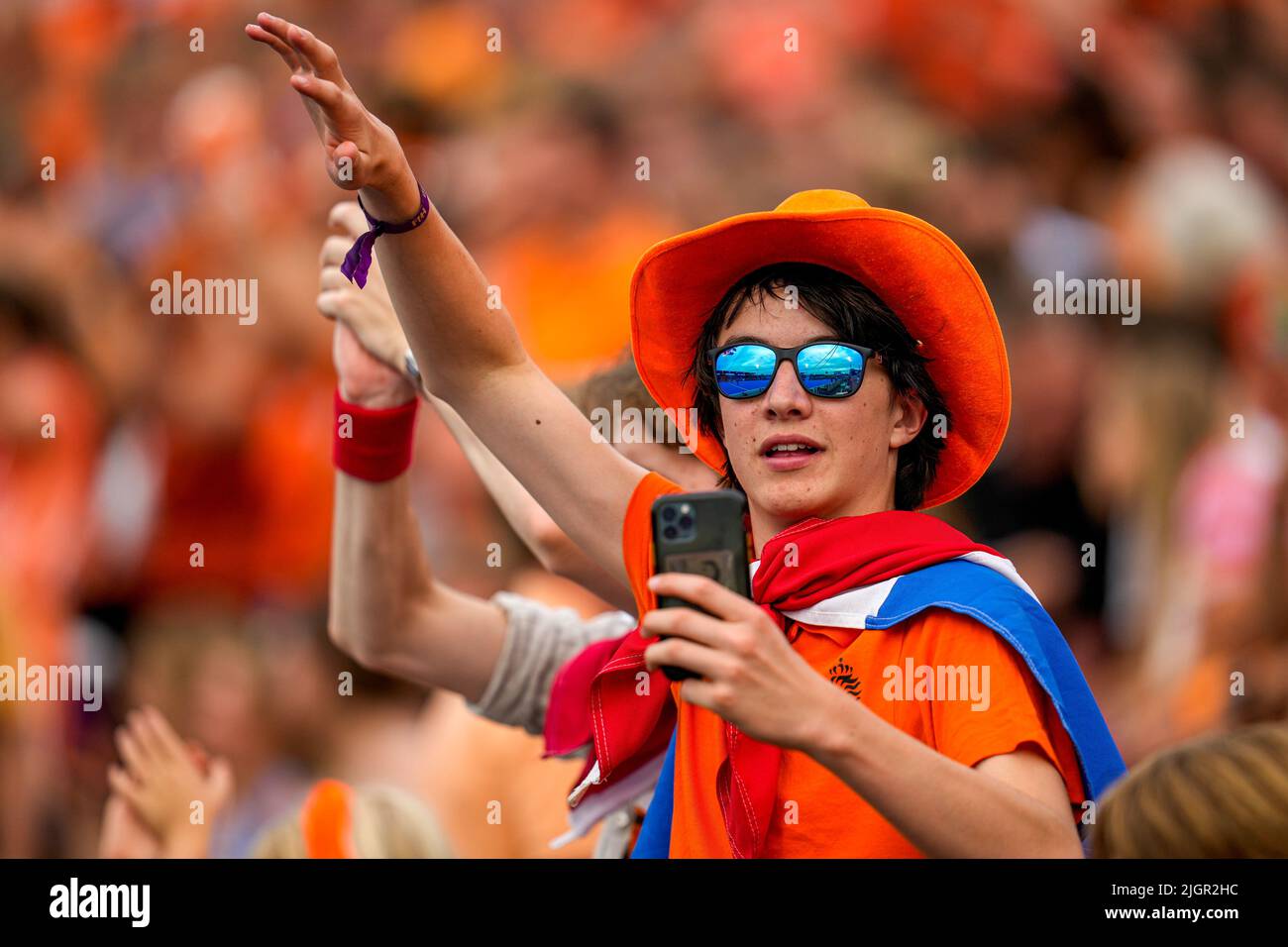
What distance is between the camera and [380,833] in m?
2.68

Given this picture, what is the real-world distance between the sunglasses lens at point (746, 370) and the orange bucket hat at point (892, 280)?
0.15 meters

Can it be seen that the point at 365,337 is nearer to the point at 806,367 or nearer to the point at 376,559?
the point at 376,559

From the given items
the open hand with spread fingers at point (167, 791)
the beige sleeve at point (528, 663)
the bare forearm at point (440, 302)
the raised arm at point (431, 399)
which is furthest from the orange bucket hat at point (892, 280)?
the open hand with spread fingers at point (167, 791)

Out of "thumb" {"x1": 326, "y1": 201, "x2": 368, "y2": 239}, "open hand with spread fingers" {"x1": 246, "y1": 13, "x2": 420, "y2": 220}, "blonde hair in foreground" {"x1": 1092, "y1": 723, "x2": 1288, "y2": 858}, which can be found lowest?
"blonde hair in foreground" {"x1": 1092, "y1": 723, "x2": 1288, "y2": 858}

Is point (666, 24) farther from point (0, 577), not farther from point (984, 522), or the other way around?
point (0, 577)

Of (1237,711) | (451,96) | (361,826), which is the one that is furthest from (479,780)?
(451,96)

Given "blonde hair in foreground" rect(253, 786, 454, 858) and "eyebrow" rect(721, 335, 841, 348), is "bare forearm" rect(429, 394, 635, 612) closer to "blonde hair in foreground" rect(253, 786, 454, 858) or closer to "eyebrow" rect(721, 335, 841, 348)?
"blonde hair in foreground" rect(253, 786, 454, 858)

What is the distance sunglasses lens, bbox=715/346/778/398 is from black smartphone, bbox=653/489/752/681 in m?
0.37

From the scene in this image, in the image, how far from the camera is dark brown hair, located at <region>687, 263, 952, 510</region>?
2141 mm

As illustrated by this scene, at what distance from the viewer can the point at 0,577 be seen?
559cm

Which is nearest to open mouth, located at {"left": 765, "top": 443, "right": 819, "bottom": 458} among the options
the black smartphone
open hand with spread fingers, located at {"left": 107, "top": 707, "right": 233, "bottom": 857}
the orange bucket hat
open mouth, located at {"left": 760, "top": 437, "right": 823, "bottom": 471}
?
open mouth, located at {"left": 760, "top": 437, "right": 823, "bottom": 471}

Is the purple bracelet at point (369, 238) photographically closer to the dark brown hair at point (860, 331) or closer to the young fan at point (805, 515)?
the young fan at point (805, 515)

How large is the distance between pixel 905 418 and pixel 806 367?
21 centimetres

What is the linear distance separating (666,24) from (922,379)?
4.43 meters
